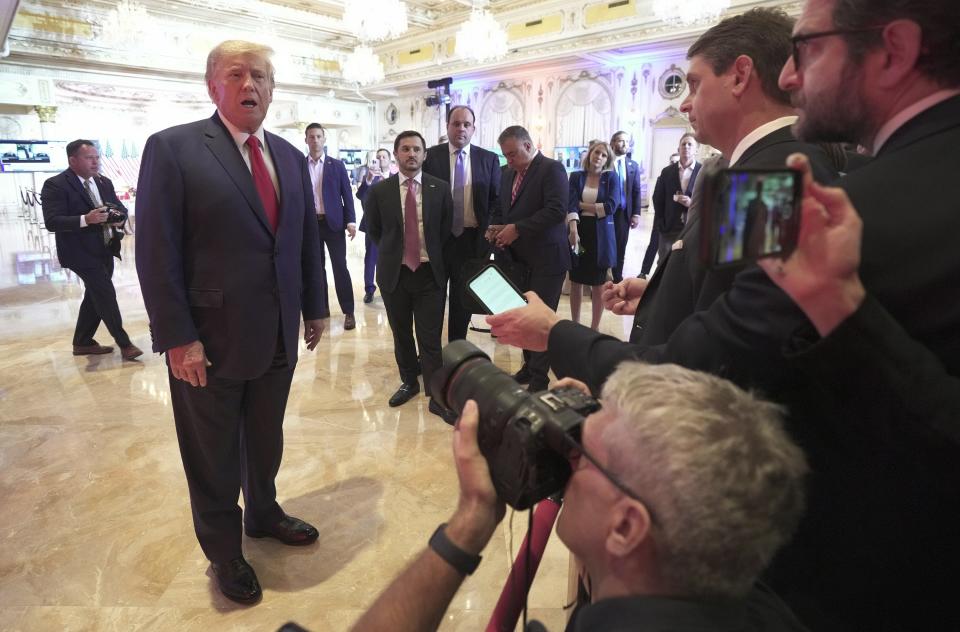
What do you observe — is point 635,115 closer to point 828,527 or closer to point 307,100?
point 307,100

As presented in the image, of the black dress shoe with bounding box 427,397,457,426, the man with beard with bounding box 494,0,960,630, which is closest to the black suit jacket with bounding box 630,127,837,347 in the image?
the man with beard with bounding box 494,0,960,630

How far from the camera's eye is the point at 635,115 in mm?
12969

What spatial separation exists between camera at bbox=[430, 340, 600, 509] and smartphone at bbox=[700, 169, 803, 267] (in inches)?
12.4

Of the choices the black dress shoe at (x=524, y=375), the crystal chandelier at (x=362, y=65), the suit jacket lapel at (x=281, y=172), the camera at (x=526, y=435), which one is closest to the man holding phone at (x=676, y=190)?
the black dress shoe at (x=524, y=375)

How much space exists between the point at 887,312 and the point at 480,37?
10.0 metres

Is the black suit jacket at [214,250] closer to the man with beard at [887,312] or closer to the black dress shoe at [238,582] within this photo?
the black dress shoe at [238,582]

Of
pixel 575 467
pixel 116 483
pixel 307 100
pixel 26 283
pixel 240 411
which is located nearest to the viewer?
pixel 575 467

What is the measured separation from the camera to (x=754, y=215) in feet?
2.02

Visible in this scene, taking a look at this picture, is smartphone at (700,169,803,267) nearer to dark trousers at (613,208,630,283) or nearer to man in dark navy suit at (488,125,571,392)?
man in dark navy suit at (488,125,571,392)

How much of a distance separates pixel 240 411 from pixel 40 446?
1.77 metres

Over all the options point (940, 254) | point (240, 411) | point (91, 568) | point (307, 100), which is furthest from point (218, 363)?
point (307, 100)

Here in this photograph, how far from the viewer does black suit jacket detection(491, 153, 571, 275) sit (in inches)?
143

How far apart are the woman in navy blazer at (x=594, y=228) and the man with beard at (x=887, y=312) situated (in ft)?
12.5

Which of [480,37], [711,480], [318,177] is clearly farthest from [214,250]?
[480,37]
